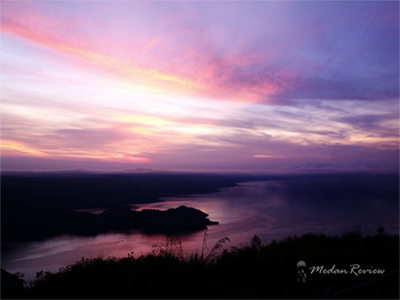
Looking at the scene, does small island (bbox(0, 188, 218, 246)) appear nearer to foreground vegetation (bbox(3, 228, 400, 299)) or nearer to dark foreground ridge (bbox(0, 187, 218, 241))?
dark foreground ridge (bbox(0, 187, 218, 241))

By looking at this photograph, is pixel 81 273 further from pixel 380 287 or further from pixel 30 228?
pixel 30 228

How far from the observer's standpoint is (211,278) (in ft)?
13.7

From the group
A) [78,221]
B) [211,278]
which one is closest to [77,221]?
[78,221]

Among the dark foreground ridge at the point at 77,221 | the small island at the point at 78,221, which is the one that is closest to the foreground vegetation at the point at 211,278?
the small island at the point at 78,221

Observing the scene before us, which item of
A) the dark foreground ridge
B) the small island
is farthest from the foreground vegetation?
the dark foreground ridge

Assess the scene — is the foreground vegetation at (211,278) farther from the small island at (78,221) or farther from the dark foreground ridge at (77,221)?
the dark foreground ridge at (77,221)

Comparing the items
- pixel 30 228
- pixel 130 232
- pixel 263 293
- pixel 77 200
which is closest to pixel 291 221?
pixel 130 232

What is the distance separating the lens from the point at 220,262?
592 centimetres

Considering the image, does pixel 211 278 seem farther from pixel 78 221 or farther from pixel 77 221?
pixel 77 221

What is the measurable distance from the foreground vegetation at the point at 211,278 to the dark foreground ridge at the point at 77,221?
52.2 m

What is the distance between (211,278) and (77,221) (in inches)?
2885

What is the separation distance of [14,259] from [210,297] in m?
53.3

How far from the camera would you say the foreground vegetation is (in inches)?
141

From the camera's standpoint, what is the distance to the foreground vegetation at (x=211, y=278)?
3.59 metres
